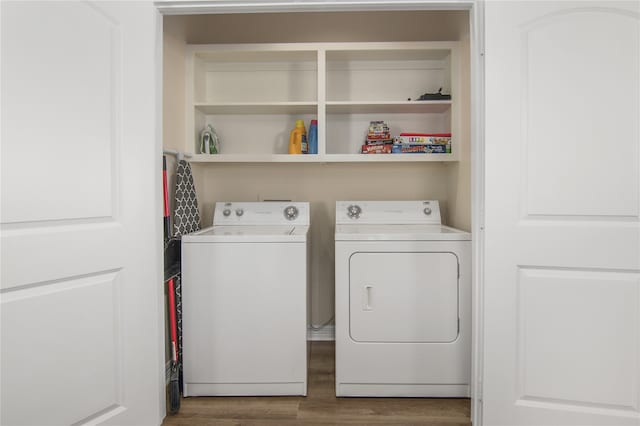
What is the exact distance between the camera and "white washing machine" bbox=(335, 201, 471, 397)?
190 cm

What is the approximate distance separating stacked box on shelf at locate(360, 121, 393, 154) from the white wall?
234 mm

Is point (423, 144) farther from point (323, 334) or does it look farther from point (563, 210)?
point (323, 334)

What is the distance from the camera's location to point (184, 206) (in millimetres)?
2119

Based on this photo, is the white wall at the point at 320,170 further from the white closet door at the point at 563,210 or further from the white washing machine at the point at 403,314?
the white closet door at the point at 563,210

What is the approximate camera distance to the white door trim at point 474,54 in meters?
1.57

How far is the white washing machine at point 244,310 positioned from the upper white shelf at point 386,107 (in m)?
1.00

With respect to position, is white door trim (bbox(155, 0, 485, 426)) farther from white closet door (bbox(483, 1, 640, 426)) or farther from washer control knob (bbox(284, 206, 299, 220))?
washer control knob (bbox(284, 206, 299, 220))

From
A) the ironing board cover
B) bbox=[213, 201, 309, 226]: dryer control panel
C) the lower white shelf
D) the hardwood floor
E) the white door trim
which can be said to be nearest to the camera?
the white door trim

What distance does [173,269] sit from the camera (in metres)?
2.16

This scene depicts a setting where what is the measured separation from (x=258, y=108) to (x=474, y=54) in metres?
1.42

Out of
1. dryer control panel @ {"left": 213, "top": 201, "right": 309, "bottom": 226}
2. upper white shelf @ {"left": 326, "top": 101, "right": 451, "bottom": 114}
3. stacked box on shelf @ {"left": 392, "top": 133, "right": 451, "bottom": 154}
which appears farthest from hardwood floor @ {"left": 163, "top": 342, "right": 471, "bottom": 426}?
upper white shelf @ {"left": 326, "top": 101, "right": 451, "bottom": 114}

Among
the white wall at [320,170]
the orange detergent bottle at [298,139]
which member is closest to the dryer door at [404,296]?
the white wall at [320,170]

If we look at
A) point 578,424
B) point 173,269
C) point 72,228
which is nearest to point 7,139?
point 72,228

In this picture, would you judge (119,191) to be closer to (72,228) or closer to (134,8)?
(72,228)
